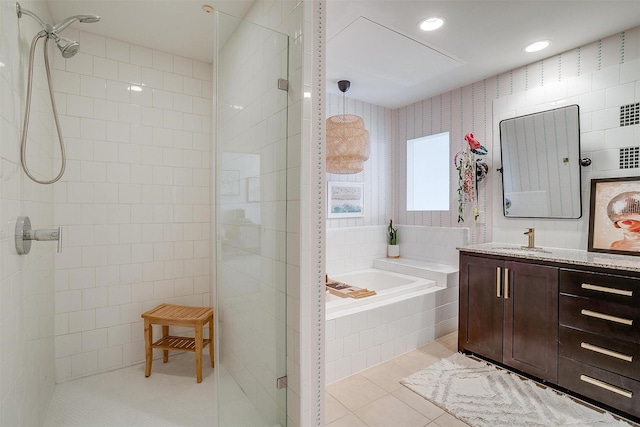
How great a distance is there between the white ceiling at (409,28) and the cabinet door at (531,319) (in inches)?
68.1

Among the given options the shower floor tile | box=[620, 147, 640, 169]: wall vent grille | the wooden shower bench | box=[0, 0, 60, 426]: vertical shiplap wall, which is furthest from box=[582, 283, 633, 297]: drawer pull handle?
box=[0, 0, 60, 426]: vertical shiplap wall

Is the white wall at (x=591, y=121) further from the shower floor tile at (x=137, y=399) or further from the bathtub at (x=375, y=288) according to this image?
the shower floor tile at (x=137, y=399)

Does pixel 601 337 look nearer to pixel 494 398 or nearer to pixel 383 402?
Answer: pixel 494 398

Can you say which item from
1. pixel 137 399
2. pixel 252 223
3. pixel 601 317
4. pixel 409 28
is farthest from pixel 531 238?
pixel 137 399

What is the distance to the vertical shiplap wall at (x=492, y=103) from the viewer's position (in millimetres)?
2400

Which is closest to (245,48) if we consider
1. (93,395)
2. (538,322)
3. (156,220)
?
(156,220)

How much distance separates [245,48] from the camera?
1605 mm

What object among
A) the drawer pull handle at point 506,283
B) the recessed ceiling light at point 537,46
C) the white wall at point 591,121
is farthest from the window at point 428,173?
the drawer pull handle at point 506,283

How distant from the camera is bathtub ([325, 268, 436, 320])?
8.04 ft

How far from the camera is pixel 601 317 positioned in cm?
193

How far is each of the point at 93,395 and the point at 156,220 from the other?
4.20 feet

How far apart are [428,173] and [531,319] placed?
2.03m

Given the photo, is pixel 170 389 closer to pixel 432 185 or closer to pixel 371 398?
pixel 371 398

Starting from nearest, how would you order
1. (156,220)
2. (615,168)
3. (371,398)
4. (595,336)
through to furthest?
1. (595,336)
2. (371,398)
3. (615,168)
4. (156,220)
